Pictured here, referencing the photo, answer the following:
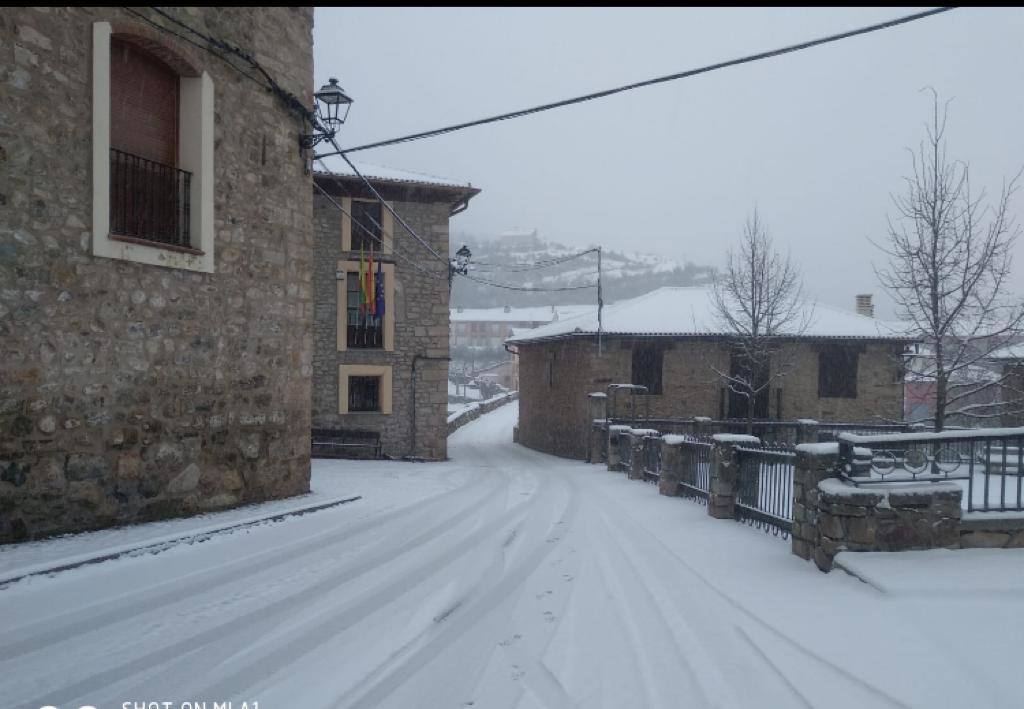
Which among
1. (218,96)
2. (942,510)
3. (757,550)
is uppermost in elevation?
(218,96)

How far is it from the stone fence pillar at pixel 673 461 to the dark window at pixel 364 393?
1167 centimetres

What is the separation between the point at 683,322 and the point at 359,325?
1097cm

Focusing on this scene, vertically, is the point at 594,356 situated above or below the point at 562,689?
above

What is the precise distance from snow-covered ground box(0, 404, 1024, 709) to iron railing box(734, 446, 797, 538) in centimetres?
45

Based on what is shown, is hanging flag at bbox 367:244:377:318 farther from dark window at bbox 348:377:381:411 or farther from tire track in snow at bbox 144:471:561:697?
tire track in snow at bbox 144:471:561:697

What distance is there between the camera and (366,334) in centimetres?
1997

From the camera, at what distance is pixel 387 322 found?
1991cm

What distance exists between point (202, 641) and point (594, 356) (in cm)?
1749

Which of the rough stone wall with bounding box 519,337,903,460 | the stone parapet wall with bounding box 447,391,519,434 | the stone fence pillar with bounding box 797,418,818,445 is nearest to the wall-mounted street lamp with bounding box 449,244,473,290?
the rough stone wall with bounding box 519,337,903,460

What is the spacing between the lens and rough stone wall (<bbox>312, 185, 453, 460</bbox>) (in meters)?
19.7

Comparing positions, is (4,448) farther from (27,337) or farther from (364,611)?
(364,611)

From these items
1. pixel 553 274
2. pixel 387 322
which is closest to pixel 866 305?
pixel 387 322

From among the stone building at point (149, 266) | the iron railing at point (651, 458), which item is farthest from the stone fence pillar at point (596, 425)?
the stone building at point (149, 266)

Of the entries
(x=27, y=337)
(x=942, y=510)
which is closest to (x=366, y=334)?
(x=27, y=337)
